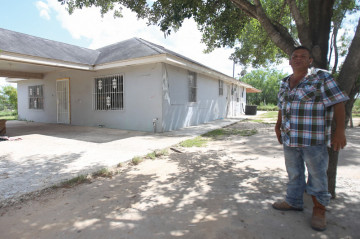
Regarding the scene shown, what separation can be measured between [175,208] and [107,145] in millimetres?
4313

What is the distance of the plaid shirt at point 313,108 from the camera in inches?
82.1

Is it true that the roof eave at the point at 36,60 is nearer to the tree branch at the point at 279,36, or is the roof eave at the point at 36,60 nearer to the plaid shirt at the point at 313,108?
the tree branch at the point at 279,36

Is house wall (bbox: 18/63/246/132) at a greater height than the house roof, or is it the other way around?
the house roof

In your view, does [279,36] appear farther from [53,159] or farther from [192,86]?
[192,86]

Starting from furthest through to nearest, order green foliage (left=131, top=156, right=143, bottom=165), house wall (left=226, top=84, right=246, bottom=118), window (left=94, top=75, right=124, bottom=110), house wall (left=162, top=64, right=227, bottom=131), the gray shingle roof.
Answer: house wall (left=226, top=84, right=246, bottom=118) → window (left=94, top=75, right=124, bottom=110) → house wall (left=162, top=64, right=227, bottom=131) → the gray shingle roof → green foliage (left=131, top=156, right=143, bottom=165)

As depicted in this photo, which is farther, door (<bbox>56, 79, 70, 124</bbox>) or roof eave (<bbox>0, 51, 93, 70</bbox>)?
door (<bbox>56, 79, 70, 124</bbox>)

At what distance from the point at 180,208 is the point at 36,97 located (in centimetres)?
1467

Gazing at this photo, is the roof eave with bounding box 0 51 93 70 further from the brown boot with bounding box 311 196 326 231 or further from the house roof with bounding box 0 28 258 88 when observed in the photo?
the brown boot with bounding box 311 196 326 231

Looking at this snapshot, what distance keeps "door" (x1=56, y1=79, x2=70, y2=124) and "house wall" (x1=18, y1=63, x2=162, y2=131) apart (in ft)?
1.00

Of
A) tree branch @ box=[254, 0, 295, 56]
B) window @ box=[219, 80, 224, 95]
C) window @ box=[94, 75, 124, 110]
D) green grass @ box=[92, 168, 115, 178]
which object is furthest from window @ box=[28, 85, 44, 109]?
tree branch @ box=[254, 0, 295, 56]

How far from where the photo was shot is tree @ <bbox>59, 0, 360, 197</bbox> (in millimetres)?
2756

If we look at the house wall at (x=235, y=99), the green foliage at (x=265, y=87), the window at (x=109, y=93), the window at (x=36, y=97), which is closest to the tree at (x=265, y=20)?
the window at (x=109, y=93)

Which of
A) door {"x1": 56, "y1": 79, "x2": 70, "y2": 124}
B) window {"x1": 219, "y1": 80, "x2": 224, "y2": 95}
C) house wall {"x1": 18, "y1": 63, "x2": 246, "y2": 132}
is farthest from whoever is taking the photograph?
window {"x1": 219, "y1": 80, "x2": 224, "y2": 95}

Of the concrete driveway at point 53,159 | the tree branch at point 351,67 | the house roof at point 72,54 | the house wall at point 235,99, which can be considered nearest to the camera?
the tree branch at point 351,67
